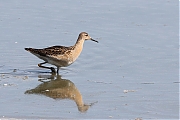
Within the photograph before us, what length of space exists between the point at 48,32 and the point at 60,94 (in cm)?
445

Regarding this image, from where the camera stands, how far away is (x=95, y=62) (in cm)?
1234

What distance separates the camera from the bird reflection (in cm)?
970

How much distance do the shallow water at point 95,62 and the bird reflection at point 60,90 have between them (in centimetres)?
2

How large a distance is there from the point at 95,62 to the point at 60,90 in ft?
6.51

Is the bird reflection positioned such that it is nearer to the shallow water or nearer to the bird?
the shallow water

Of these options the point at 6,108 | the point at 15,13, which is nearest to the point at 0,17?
the point at 15,13

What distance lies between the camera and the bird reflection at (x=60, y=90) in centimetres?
970

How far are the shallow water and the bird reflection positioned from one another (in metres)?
0.02

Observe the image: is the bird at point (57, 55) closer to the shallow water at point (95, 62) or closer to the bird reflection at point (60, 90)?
the shallow water at point (95, 62)

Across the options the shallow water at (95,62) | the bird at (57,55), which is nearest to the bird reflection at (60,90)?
the shallow water at (95,62)

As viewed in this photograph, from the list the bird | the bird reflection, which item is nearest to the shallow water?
the bird reflection

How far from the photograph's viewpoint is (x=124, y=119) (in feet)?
28.4

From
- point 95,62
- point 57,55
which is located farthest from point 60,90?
point 95,62

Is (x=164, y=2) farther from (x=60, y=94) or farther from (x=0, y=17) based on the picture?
(x=60, y=94)
